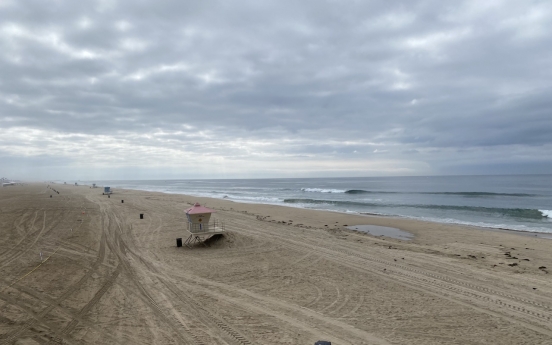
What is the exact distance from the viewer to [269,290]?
29.8 ft

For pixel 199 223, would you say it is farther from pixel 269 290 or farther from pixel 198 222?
pixel 269 290

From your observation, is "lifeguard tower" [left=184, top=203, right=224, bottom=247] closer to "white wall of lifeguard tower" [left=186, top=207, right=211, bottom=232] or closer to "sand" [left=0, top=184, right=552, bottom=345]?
"white wall of lifeguard tower" [left=186, top=207, right=211, bottom=232]

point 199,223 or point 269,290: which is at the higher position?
point 199,223

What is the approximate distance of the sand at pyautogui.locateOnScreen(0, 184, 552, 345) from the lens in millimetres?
6500

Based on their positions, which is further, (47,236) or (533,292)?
(47,236)

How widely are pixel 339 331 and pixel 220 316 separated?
8.84ft

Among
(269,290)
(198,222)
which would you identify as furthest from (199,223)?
(269,290)

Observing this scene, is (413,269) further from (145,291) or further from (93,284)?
(93,284)

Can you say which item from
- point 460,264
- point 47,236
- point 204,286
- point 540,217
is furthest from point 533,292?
point 540,217

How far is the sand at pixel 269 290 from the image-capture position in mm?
6500

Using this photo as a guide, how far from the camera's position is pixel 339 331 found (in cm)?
658

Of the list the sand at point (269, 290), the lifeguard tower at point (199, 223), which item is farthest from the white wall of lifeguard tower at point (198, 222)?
the sand at point (269, 290)

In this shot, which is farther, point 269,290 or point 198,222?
point 198,222

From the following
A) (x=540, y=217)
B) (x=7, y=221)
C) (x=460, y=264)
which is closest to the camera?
(x=460, y=264)
